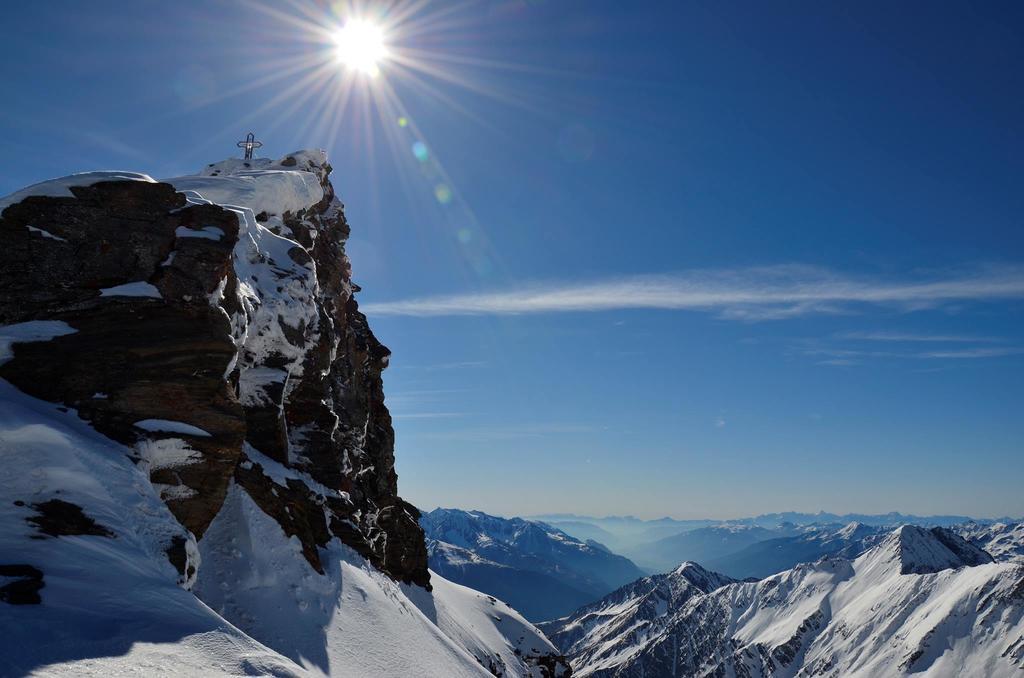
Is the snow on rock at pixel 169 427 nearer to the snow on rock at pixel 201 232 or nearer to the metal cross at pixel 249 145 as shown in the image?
the snow on rock at pixel 201 232

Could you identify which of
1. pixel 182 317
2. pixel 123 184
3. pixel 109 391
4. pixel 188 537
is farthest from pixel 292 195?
pixel 188 537

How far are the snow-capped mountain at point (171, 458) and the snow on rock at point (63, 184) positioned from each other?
0.08 m

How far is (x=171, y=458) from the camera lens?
22.5m

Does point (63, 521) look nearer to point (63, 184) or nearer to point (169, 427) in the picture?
point (169, 427)

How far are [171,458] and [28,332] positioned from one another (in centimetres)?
668

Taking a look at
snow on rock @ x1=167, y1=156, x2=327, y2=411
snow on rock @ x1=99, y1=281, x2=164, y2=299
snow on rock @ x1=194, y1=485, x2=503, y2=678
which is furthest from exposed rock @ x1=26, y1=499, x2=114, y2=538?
snow on rock @ x1=167, y1=156, x2=327, y2=411

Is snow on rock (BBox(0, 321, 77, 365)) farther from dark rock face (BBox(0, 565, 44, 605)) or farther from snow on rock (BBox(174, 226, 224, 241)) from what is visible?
dark rock face (BBox(0, 565, 44, 605))

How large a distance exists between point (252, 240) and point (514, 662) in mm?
56678

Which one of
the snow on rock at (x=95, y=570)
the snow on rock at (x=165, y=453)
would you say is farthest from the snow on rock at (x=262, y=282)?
the snow on rock at (x=95, y=570)

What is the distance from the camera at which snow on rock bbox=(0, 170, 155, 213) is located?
77.4ft

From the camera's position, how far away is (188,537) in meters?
20.9

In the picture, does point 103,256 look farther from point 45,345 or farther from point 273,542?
point 273,542

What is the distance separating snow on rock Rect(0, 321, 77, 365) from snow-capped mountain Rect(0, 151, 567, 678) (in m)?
0.06

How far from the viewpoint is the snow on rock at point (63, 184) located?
2359 centimetres
